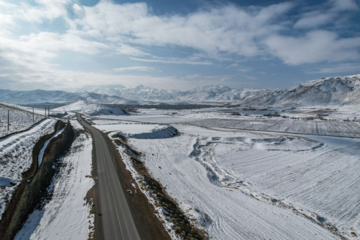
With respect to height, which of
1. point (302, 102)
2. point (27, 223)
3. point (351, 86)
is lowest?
point (27, 223)

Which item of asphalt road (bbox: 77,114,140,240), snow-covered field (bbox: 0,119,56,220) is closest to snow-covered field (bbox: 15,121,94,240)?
asphalt road (bbox: 77,114,140,240)

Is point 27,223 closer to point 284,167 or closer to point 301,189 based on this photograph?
point 301,189

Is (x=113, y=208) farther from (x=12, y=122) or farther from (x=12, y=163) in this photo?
(x=12, y=122)

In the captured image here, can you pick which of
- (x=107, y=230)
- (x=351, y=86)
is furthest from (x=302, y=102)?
(x=107, y=230)

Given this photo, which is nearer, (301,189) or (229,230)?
(229,230)

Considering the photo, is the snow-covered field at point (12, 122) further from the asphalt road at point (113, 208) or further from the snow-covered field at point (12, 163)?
the asphalt road at point (113, 208)

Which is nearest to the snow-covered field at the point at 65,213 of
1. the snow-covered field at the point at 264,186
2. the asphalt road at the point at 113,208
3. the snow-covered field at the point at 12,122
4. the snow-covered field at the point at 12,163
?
the asphalt road at the point at 113,208
